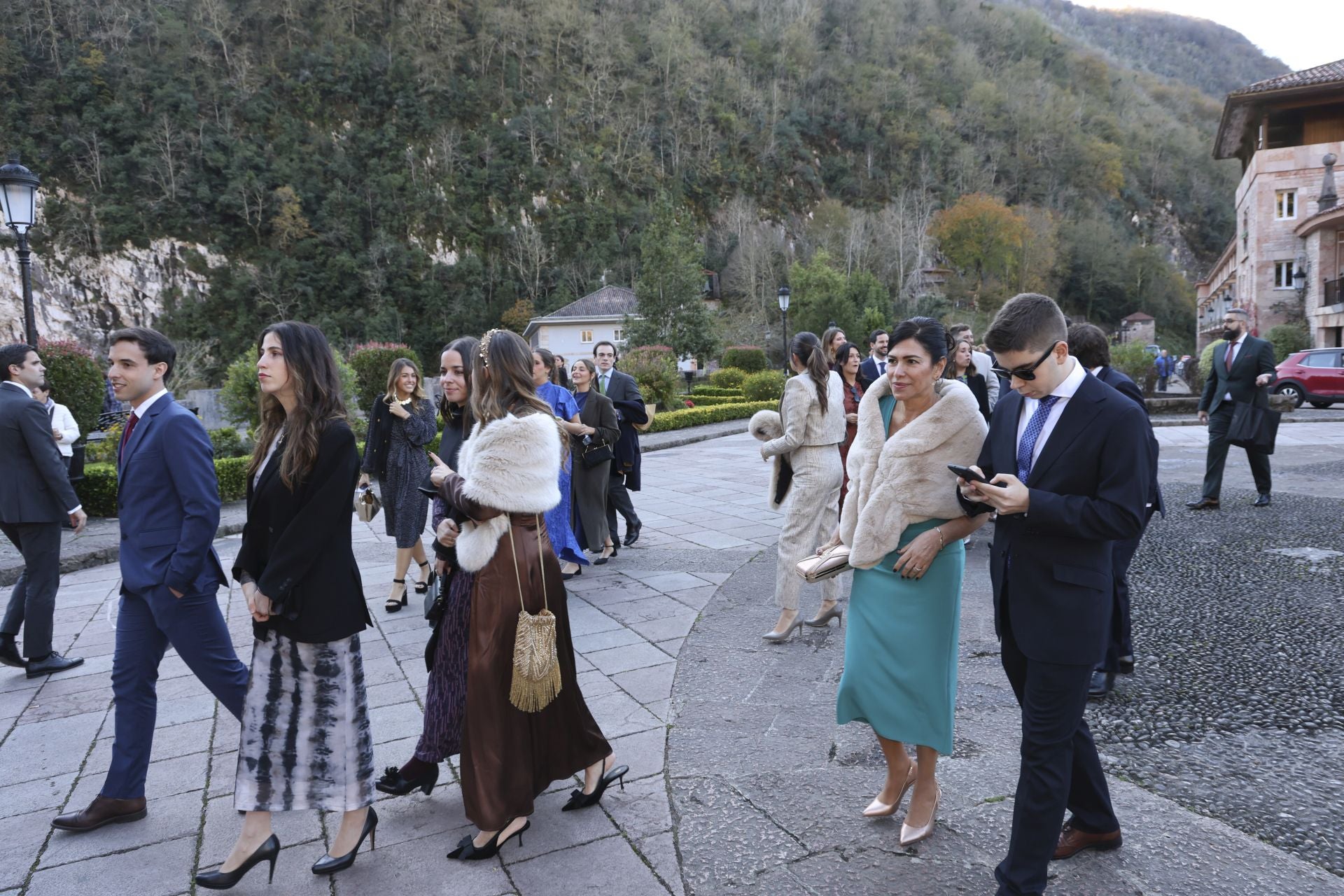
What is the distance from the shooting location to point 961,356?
6.73m

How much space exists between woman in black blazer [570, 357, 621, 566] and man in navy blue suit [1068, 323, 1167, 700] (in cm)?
360

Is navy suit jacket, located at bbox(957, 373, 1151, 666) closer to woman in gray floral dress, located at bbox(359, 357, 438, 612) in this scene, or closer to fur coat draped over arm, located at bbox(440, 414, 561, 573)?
fur coat draped over arm, located at bbox(440, 414, 561, 573)

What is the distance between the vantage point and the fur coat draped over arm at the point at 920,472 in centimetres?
256

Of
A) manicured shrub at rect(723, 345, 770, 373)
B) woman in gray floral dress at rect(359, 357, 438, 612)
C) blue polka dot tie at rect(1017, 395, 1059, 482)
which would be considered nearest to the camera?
blue polka dot tie at rect(1017, 395, 1059, 482)

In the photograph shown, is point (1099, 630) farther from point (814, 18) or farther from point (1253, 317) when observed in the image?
point (814, 18)

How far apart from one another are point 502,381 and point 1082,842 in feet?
7.78

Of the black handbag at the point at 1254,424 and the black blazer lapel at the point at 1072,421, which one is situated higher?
the black blazer lapel at the point at 1072,421

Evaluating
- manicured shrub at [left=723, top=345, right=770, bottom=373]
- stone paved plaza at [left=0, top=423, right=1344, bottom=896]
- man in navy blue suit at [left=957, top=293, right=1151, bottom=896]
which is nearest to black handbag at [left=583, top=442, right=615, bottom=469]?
stone paved plaza at [left=0, top=423, right=1344, bottom=896]

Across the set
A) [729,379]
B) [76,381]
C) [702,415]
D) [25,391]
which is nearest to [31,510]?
[25,391]

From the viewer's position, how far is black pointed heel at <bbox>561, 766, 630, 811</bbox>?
2904 millimetres

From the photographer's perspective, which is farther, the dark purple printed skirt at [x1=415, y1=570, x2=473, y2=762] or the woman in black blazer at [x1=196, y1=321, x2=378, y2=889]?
the dark purple printed skirt at [x1=415, y1=570, x2=473, y2=762]

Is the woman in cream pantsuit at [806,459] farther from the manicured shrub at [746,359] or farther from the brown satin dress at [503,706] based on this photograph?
the manicured shrub at [746,359]

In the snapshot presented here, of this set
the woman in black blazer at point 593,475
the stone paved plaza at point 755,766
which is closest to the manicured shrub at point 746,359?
the woman in black blazer at point 593,475

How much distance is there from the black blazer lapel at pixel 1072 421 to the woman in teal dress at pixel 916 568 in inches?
15.6
